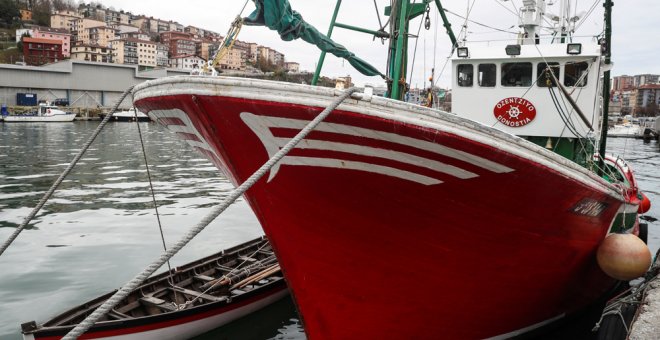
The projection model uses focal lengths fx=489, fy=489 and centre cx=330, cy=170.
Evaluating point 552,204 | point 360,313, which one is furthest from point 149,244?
point 552,204

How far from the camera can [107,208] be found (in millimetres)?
15781

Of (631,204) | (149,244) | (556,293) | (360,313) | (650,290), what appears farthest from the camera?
(149,244)

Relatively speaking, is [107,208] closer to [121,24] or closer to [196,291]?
[196,291]

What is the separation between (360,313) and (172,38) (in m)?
156

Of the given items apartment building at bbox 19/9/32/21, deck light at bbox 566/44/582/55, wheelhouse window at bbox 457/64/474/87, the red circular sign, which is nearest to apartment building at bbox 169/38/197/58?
apartment building at bbox 19/9/32/21

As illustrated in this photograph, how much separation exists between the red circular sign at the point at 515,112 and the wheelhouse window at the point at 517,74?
300 mm

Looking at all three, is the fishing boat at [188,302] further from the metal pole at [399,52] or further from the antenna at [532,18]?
the antenna at [532,18]

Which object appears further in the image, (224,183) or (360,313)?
(224,183)

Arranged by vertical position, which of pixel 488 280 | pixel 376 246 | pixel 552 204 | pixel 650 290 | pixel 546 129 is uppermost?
pixel 546 129

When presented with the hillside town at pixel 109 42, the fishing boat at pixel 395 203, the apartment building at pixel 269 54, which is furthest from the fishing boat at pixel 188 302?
the apartment building at pixel 269 54

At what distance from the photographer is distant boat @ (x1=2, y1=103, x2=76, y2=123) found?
57.4 metres

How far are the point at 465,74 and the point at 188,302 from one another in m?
6.19

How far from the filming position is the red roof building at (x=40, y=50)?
91.7 meters

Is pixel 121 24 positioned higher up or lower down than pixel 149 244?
higher up
